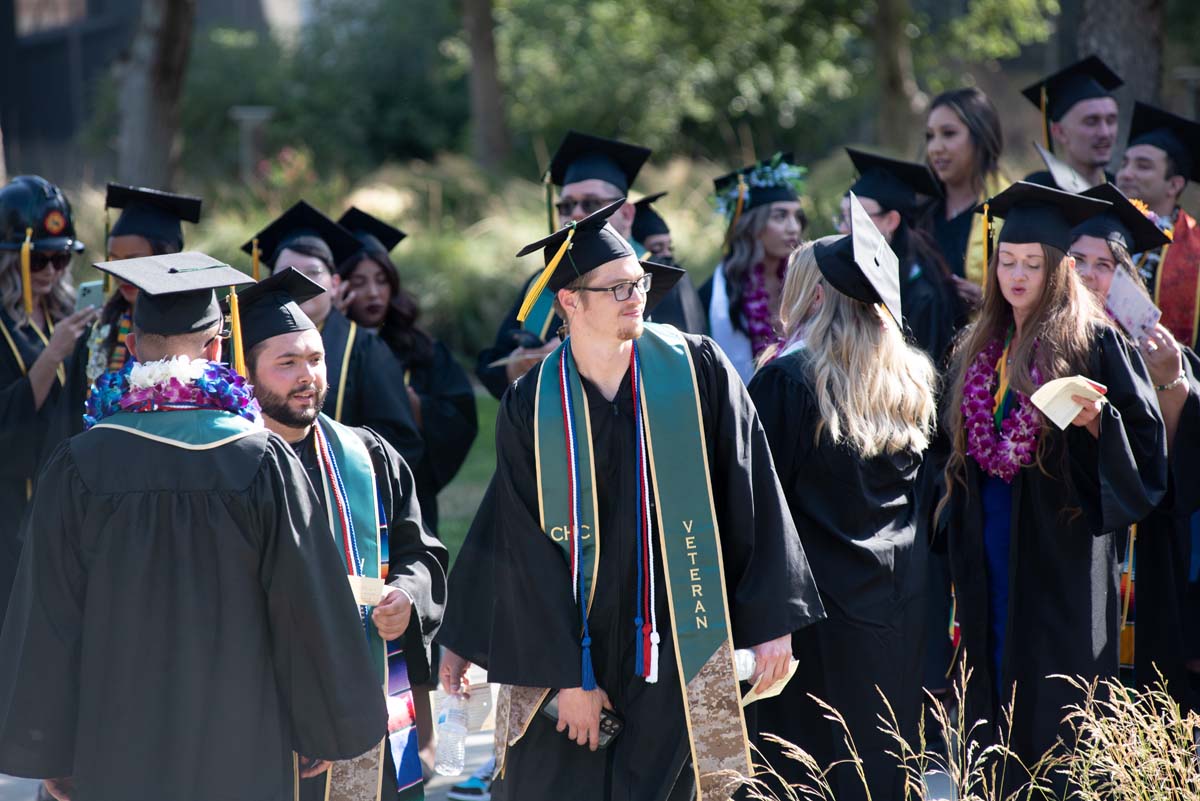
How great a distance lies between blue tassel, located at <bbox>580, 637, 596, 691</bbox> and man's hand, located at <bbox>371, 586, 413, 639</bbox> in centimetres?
58

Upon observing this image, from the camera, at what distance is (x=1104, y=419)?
4.46 metres

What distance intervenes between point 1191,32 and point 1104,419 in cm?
2278

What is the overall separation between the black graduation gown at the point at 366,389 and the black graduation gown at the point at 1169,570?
9.50 ft

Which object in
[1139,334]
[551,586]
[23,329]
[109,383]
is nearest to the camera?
[109,383]

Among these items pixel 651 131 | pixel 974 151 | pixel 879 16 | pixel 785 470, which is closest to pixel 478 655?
pixel 785 470

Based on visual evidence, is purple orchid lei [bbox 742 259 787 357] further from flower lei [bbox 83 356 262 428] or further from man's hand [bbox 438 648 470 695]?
flower lei [bbox 83 356 262 428]

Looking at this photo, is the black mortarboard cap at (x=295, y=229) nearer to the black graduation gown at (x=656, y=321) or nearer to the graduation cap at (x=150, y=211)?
the graduation cap at (x=150, y=211)

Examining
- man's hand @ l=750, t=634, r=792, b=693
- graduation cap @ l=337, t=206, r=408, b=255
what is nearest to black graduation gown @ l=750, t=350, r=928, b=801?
man's hand @ l=750, t=634, r=792, b=693

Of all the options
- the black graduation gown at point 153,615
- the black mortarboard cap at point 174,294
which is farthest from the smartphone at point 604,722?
the black mortarboard cap at point 174,294

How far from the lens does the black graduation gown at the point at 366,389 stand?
5602 mm

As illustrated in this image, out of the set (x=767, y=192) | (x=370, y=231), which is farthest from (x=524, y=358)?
(x=767, y=192)

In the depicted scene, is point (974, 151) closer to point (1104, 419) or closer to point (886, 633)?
point (1104, 419)

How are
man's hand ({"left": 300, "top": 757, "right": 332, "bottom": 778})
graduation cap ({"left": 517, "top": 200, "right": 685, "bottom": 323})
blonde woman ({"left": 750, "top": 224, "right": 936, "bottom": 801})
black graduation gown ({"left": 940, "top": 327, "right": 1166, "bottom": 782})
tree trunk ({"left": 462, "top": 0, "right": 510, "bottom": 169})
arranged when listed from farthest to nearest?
tree trunk ({"left": 462, "top": 0, "right": 510, "bottom": 169}), black graduation gown ({"left": 940, "top": 327, "right": 1166, "bottom": 782}), blonde woman ({"left": 750, "top": 224, "right": 936, "bottom": 801}), graduation cap ({"left": 517, "top": 200, "right": 685, "bottom": 323}), man's hand ({"left": 300, "top": 757, "right": 332, "bottom": 778})

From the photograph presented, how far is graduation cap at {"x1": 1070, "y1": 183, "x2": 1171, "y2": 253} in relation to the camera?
16.4ft
